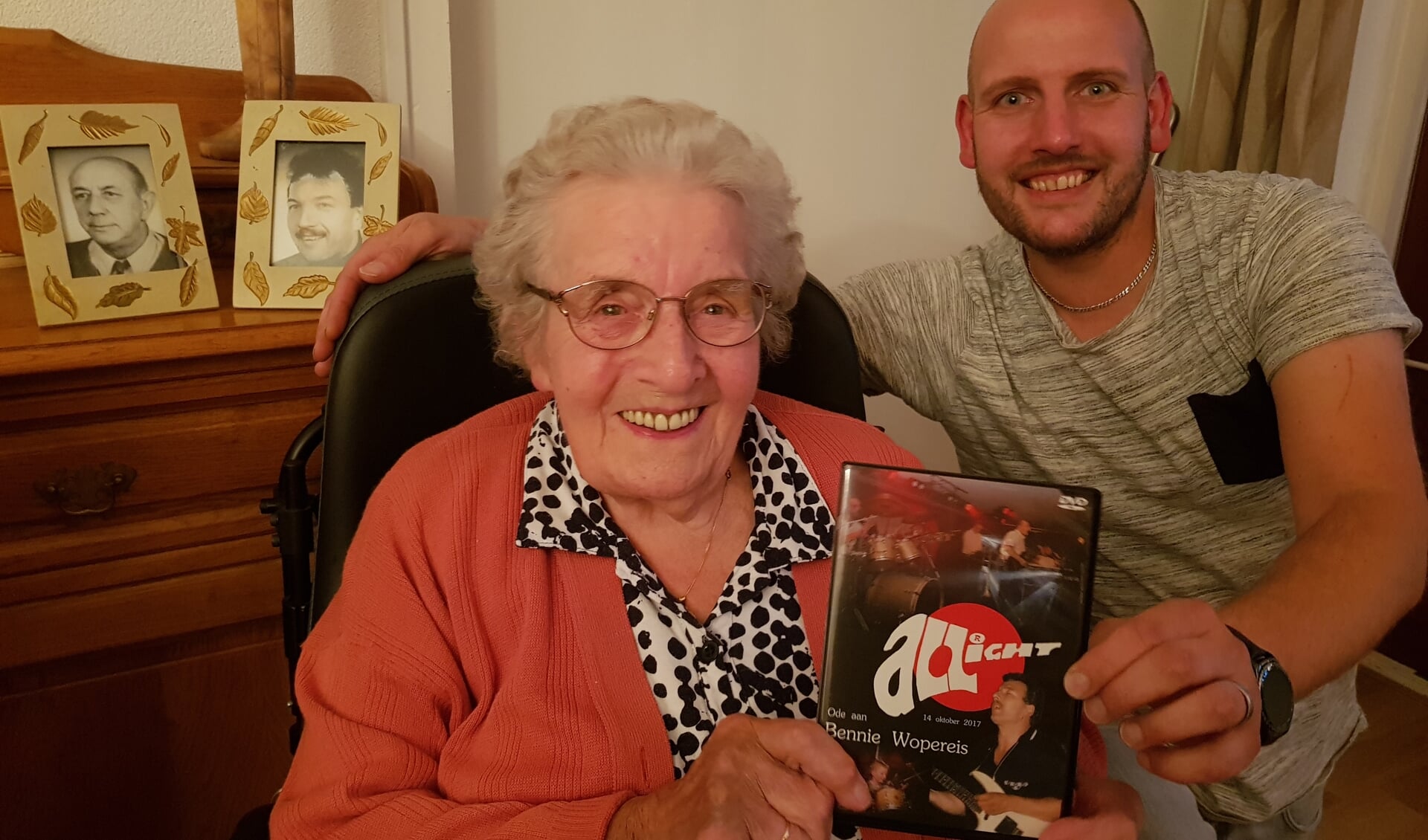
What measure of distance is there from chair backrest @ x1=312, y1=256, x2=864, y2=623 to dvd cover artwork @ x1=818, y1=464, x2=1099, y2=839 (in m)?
0.59

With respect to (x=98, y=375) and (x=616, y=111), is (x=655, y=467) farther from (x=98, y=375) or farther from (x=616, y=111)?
(x=98, y=375)

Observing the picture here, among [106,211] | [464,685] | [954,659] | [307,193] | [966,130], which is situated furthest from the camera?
[966,130]

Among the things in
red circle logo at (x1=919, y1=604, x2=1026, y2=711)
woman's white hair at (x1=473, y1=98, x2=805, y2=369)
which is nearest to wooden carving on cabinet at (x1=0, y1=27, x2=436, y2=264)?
woman's white hair at (x1=473, y1=98, x2=805, y2=369)

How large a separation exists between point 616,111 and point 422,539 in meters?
0.51

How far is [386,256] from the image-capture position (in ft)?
3.65

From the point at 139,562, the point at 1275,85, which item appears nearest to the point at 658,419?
the point at 139,562

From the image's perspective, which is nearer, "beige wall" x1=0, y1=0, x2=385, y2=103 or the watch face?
the watch face

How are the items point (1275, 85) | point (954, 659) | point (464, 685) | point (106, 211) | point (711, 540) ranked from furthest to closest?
1. point (1275, 85)
2. point (106, 211)
3. point (711, 540)
4. point (464, 685)
5. point (954, 659)

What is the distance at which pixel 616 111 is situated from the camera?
40.6 inches

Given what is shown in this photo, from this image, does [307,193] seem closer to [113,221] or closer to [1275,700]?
[113,221]

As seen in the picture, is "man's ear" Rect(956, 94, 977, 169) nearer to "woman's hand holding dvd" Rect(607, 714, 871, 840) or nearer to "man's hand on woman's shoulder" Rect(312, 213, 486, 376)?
"man's hand on woman's shoulder" Rect(312, 213, 486, 376)

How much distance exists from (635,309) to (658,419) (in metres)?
0.12

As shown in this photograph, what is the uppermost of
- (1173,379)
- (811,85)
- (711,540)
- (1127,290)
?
(811,85)

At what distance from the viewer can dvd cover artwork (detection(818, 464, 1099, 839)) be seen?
745 mm
